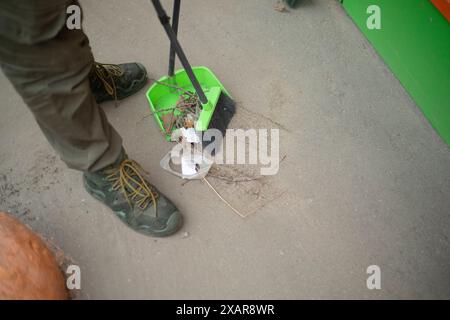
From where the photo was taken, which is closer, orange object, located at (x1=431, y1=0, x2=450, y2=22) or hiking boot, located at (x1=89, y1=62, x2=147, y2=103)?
orange object, located at (x1=431, y1=0, x2=450, y2=22)

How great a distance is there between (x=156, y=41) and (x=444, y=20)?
104cm

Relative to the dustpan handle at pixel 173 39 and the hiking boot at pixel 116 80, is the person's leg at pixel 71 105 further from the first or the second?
the hiking boot at pixel 116 80

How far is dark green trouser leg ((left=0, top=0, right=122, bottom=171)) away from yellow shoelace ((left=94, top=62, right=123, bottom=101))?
32cm

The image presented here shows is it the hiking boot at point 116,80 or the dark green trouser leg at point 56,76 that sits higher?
the dark green trouser leg at point 56,76


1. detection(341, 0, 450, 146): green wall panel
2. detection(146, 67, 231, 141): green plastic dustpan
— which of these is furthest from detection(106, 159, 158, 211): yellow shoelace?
detection(341, 0, 450, 146): green wall panel

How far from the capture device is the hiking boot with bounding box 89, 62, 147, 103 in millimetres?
1321

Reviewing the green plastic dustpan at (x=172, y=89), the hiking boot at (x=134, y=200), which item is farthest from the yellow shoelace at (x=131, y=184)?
the green plastic dustpan at (x=172, y=89)

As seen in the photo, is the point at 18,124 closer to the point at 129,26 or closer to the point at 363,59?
the point at 129,26

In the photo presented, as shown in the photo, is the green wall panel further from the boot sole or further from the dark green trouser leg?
the dark green trouser leg

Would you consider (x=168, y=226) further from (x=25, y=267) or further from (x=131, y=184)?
(x=25, y=267)

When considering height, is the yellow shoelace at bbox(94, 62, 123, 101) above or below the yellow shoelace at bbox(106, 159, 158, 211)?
above

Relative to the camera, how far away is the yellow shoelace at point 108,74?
4.31 feet
